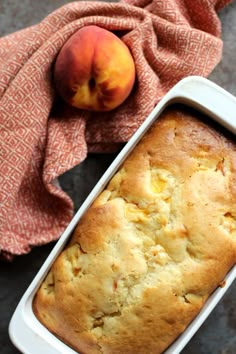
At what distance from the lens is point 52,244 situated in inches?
59.5

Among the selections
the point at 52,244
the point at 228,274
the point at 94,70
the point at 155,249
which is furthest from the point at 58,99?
the point at 228,274

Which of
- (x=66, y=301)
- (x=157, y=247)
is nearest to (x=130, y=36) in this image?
(x=157, y=247)

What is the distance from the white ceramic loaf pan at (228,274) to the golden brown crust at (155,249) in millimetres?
17

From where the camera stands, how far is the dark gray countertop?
149 cm

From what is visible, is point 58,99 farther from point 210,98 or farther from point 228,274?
point 228,274

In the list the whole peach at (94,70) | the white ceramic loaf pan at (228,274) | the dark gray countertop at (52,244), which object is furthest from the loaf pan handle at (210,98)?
the dark gray countertop at (52,244)

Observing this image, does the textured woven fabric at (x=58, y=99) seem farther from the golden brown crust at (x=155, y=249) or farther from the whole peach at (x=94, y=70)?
the golden brown crust at (x=155, y=249)

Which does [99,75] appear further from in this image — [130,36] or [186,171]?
[186,171]

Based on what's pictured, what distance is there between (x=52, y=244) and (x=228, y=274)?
47 cm

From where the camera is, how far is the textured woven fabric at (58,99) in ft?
4.63

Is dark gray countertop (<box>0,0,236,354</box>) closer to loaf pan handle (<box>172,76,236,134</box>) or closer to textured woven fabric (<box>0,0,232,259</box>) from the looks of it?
textured woven fabric (<box>0,0,232,259</box>)

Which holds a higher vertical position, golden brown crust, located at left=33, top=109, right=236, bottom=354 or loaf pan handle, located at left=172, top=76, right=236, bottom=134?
loaf pan handle, located at left=172, top=76, right=236, bottom=134

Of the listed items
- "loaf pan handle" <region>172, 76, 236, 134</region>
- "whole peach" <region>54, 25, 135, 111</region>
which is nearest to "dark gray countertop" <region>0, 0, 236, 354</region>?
"whole peach" <region>54, 25, 135, 111</region>

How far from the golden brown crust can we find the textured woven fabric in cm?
20
